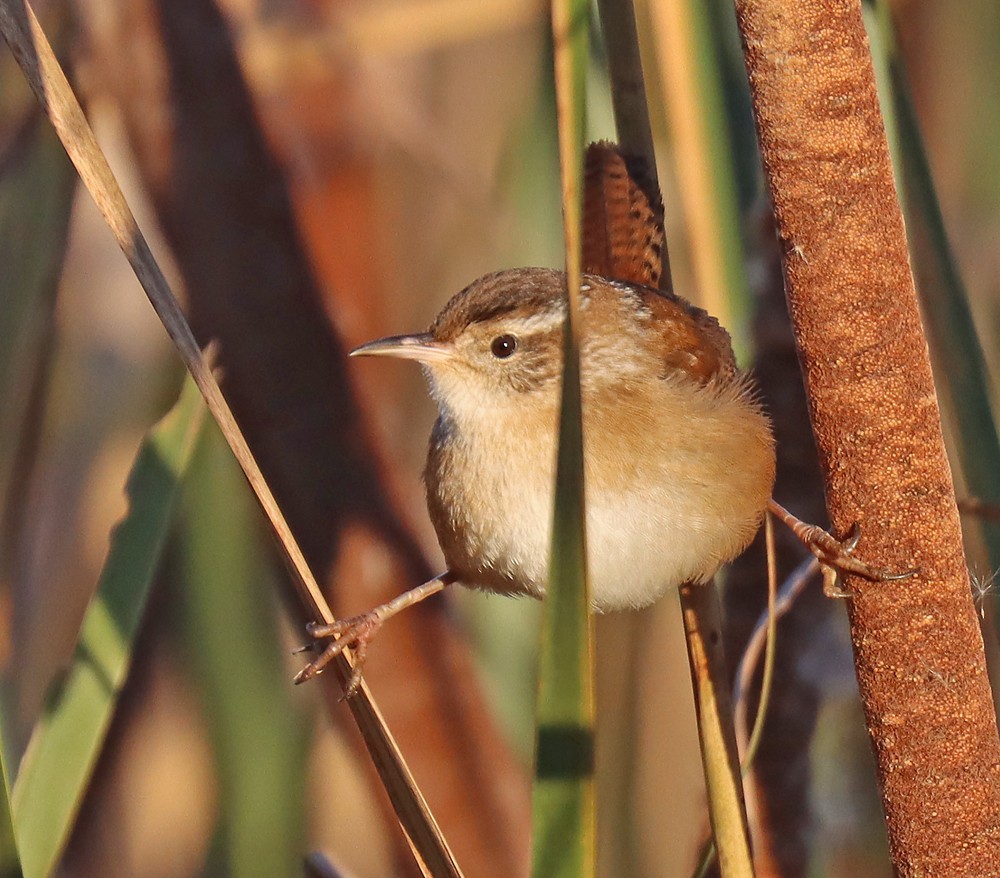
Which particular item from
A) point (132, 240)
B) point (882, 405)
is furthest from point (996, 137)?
point (132, 240)

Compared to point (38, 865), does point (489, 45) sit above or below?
above

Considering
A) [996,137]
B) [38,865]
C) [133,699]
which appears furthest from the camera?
[133,699]

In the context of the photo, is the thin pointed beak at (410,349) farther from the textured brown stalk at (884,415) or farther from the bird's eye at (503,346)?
the textured brown stalk at (884,415)

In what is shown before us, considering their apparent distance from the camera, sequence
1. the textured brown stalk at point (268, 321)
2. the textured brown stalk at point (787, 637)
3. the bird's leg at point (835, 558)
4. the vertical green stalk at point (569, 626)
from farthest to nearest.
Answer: the textured brown stalk at point (268, 321)
the textured brown stalk at point (787, 637)
the bird's leg at point (835, 558)
the vertical green stalk at point (569, 626)

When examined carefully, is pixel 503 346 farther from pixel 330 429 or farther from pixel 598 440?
pixel 330 429

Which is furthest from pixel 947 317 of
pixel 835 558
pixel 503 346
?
pixel 503 346

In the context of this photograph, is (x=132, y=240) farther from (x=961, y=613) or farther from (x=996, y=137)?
(x=996, y=137)

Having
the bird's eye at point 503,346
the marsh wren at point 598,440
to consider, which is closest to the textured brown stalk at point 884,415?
the marsh wren at point 598,440
